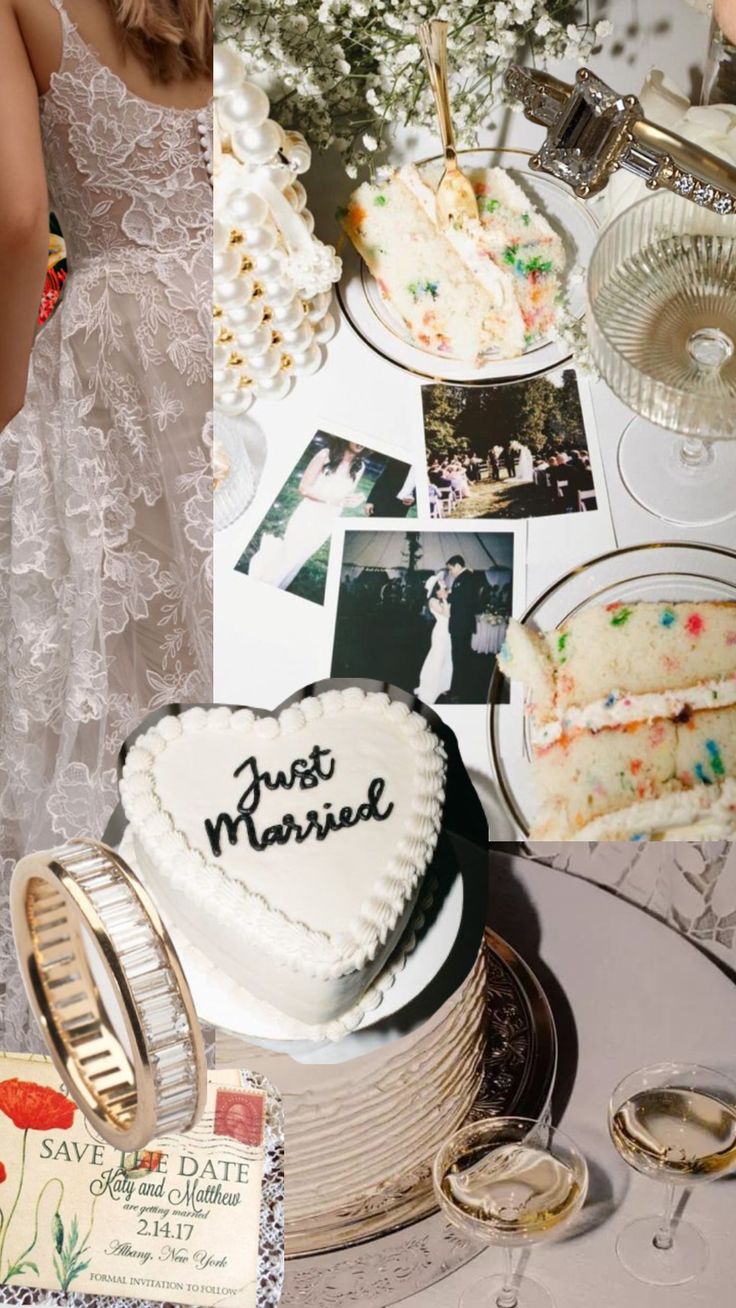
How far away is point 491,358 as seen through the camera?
2.98ft

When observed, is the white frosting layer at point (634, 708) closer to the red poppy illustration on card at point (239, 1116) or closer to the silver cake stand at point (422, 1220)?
the silver cake stand at point (422, 1220)

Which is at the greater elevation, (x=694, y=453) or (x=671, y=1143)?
(x=694, y=453)

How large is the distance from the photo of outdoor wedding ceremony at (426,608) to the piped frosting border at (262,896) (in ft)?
0.10

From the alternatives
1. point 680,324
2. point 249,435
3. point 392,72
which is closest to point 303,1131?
point 249,435

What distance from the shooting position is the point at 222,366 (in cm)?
89

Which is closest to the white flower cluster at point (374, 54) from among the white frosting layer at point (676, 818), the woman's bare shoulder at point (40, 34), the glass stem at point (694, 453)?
the woman's bare shoulder at point (40, 34)

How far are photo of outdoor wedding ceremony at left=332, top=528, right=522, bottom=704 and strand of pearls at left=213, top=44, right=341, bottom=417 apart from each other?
5.5 inches

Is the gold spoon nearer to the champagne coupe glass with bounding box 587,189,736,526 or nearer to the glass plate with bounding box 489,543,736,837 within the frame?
the champagne coupe glass with bounding box 587,189,736,526

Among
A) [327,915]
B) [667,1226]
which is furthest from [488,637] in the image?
[667,1226]

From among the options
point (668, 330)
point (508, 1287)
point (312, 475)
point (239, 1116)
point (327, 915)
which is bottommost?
point (508, 1287)

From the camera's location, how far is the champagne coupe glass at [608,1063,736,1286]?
89cm

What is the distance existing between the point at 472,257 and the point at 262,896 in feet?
1.64

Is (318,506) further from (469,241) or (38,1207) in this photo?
(38,1207)

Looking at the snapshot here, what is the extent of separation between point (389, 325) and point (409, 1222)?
0.68m
